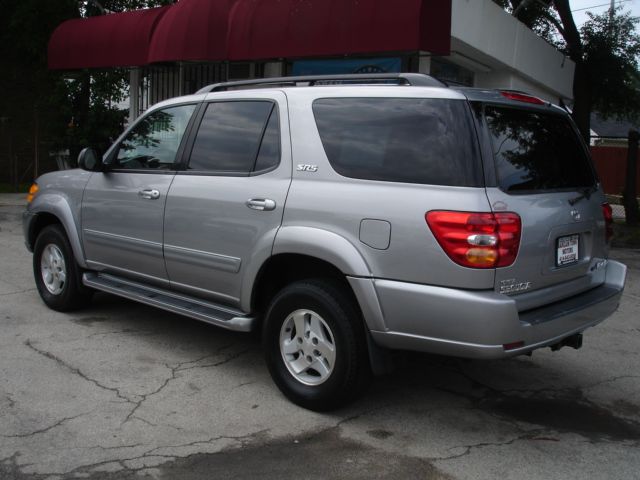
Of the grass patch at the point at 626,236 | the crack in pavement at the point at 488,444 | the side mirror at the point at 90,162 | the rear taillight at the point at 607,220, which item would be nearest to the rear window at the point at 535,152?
the rear taillight at the point at 607,220

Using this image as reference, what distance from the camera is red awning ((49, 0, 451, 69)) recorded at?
9.66 m

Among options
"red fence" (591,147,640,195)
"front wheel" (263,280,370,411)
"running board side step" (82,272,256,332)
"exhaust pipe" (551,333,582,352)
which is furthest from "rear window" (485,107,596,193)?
"red fence" (591,147,640,195)

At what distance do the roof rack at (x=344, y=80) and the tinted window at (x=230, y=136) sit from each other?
9.8 inches

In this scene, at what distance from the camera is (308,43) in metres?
10.7

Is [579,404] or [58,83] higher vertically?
[58,83]

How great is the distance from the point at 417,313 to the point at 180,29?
10248 mm

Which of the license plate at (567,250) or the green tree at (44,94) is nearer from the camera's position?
the license plate at (567,250)

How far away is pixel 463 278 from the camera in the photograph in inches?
137

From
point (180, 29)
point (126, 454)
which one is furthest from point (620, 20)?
point (126, 454)

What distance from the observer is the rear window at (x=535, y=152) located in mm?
3734

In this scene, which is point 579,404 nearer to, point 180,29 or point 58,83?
point 180,29

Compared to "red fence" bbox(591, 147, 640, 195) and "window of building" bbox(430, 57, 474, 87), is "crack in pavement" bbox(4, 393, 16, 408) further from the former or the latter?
"red fence" bbox(591, 147, 640, 195)

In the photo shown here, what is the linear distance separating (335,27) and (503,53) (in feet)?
12.9

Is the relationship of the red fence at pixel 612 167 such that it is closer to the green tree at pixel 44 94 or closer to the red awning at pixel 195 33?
the green tree at pixel 44 94
